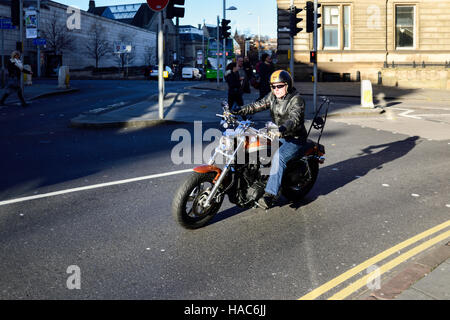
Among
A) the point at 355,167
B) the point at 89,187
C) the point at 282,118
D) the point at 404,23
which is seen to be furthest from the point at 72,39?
the point at 282,118

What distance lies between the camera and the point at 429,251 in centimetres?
458

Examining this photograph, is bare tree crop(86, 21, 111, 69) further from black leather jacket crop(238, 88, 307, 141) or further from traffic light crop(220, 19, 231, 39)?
black leather jacket crop(238, 88, 307, 141)

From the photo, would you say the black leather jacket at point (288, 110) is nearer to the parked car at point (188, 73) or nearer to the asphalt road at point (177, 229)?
the asphalt road at point (177, 229)

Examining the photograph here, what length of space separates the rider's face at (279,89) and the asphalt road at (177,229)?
1.44m

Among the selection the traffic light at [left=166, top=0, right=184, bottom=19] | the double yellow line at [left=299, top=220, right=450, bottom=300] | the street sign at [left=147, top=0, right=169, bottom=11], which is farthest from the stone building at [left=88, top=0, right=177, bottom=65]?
A: the double yellow line at [left=299, top=220, right=450, bottom=300]

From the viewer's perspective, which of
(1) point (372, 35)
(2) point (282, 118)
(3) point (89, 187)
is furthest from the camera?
→ (1) point (372, 35)

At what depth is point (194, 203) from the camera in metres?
5.30

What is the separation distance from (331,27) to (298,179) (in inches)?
1341

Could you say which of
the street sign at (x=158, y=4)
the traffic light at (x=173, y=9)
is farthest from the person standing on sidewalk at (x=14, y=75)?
the traffic light at (x=173, y=9)

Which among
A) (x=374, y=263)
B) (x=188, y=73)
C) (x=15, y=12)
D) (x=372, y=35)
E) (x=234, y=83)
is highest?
(x=372, y=35)

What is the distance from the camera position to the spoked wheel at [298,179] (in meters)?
6.21

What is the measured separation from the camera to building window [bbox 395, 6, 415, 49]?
38250 mm

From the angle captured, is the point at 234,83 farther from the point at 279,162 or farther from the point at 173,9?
the point at 279,162

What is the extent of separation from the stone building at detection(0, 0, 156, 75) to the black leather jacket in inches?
1851
